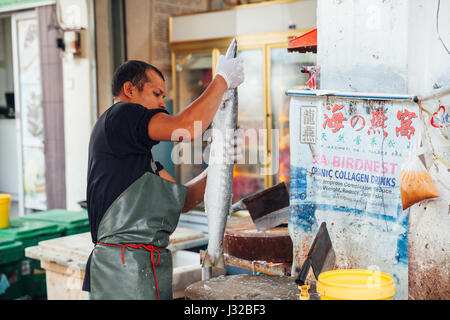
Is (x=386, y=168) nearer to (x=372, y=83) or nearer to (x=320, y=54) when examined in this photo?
(x=372, y=83)

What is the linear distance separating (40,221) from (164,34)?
283 centimetres

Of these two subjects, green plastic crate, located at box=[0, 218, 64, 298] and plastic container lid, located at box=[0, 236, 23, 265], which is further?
green plastic crate, located at box=[0, 218, 64, 298]

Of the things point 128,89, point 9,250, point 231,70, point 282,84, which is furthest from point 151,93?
point 282,84

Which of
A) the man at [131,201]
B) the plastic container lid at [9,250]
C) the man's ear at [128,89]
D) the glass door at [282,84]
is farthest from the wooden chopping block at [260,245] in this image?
the glass door at [282,84]

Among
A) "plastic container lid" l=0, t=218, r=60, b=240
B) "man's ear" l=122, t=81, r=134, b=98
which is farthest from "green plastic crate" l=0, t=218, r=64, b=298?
"man's ear" l=122, t=81, r=134, b=98

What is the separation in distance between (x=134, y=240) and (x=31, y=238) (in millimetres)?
2817

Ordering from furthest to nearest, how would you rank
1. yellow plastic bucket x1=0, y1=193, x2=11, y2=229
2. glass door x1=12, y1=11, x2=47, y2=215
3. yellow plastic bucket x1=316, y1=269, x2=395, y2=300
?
1. glass door x1=12, y1=11, x2=47, y2=215
2. yellow plastic bucket x1=0, y1=193, x2=11, y2=229
3. yellow plastic bucket x1=316, y1=269, x2=395, y2=300

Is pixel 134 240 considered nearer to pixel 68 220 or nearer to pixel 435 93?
pixel 435 93

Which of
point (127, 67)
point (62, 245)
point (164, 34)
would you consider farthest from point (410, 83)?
point (164, 34)

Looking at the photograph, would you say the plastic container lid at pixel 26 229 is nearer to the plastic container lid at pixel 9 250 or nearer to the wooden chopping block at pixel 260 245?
the plastic container lid at pixel 9 250

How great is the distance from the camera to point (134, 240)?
241cm

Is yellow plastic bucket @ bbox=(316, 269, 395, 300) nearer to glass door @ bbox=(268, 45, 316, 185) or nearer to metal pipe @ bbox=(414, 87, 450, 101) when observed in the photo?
metal pipe @ bbox=(414, 87, 450, 101)

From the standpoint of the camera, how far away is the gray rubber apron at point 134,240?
2398 millimetres

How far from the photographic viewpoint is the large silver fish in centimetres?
229
